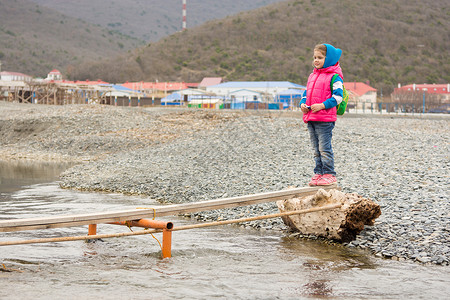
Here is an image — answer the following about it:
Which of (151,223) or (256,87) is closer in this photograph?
(151,223)

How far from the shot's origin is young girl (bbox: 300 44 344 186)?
675cm

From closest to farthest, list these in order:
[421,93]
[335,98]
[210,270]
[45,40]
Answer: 1. [210,270]
2. [335,98]
3. [421,93]
4. [45,40]

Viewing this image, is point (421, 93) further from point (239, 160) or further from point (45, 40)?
point (45, 40)

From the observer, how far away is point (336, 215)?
6.90 m

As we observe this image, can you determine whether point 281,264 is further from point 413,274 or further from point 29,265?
point 29,265

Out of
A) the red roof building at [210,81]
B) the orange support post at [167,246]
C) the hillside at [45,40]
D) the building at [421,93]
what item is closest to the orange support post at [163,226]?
the orange support post at [167,246]

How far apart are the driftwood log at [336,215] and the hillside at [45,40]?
4502 inches

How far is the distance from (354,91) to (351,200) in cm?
7083

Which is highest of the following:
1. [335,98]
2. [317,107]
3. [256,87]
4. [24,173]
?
[256,87]

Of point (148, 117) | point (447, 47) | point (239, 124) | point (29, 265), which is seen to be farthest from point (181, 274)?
point (447, 47)

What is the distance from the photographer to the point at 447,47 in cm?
9119

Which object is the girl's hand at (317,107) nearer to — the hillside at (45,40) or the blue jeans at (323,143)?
the blue jeans at (323,143)

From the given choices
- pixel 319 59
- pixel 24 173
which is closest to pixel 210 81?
pixel 24 173

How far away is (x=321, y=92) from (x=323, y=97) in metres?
0.07
